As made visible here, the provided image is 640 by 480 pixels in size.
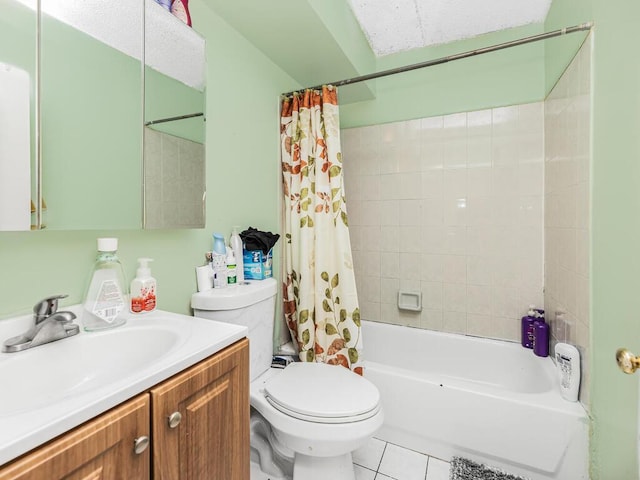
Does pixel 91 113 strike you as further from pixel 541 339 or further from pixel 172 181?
pixel 541 339

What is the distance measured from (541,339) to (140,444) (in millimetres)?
1998

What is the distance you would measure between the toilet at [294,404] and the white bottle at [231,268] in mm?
57

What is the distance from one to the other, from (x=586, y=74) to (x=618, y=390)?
1278 millimetres

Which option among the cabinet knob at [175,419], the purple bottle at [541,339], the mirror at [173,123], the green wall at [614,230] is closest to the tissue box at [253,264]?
the mirror at [173,123]

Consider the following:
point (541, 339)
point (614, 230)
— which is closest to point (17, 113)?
point (614, 230)

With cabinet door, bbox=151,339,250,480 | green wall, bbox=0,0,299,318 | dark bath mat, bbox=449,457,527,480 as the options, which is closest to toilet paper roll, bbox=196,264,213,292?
green wall, bbox=0,0,299,318

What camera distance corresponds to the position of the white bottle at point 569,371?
139 cm

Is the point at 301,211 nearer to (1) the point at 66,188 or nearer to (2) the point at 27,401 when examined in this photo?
(1) the point at 66,188

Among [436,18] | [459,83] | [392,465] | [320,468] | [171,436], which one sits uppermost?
[436,18]

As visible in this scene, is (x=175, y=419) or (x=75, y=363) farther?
(x=75, y=363)

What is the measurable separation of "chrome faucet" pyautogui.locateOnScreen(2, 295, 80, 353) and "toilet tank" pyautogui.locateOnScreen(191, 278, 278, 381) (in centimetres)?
45

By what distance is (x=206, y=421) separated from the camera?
2.50ft

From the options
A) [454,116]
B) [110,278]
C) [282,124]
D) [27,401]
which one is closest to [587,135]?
[454,116]

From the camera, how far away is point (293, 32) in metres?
1.52
